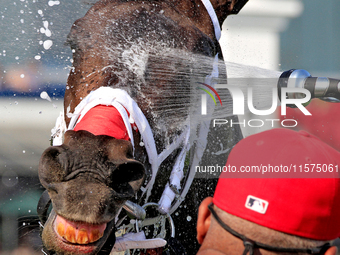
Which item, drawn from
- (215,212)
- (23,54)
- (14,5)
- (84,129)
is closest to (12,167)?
(23,54)

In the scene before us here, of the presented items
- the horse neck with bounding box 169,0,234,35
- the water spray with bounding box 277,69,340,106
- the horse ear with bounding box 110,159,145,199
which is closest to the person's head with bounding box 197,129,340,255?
the horse ear with bounding box 110,159,145,199

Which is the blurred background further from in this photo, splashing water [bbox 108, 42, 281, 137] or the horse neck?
splashing water [bbox 108, 42, 281, 137]

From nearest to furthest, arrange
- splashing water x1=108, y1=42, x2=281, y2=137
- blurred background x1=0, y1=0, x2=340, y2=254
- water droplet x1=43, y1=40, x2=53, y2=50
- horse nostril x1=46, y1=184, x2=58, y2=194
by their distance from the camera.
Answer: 1. horse nostril x1=46, y1=184, x2=58, y2=194
2. splashing water x1=108, y1=42, x2=281, y2=137
3. water droplet x1=43, y1=40, x2=53, y2=50
4. blurred background x1=0, y1=0, x2=340, y2=254

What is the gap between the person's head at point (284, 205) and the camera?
0.61 metres

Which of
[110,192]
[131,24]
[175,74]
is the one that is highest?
[131,24]

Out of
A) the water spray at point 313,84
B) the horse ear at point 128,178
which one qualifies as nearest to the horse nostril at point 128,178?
the horse ear at point 128,178

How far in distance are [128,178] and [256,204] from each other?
0.51 meters

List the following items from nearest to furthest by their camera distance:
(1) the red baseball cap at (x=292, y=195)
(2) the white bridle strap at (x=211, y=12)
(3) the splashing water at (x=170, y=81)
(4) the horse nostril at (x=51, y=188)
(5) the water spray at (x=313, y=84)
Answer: (1) the red baseball cap at (x=292, y=195) → (4) the horse nostril at (x=51, y=188) → (5) the water spray at (x=313, y=84) → (3) the splashing water at (x=170, y=81) → (2) the white bridle strap at (x=211, y=12)

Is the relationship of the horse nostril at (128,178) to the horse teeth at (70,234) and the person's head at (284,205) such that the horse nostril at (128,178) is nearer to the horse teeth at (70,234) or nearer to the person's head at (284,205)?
the horse teeth at (70,234)

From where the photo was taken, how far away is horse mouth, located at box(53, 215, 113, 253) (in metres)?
0.96

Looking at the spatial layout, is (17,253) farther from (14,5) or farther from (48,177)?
(48,177)

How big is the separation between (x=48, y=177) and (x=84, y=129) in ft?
0.65

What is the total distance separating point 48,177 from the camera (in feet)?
3.15

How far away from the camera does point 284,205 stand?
24.0 inches
